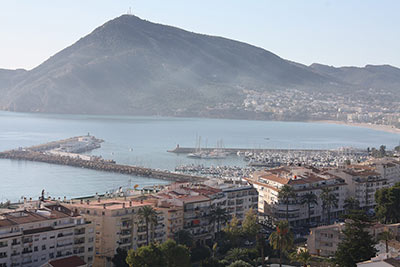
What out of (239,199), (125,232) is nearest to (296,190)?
(239,199)

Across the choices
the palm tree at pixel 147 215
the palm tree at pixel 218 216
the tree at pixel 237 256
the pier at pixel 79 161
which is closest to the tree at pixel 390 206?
the palm tree at pixel 218 216

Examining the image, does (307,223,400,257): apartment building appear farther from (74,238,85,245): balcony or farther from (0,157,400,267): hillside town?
(74,238,85,245): balcony

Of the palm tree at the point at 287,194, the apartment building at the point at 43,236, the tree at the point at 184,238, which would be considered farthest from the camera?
the palm tree at the point at 287,194

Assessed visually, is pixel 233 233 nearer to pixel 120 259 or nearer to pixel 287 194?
pixel 120 259

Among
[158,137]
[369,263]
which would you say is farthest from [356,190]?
[158,137]

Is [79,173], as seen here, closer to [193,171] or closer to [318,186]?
[193,171]

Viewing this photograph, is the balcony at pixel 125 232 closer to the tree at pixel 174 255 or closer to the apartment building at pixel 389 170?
the tree at pixel 174 255
